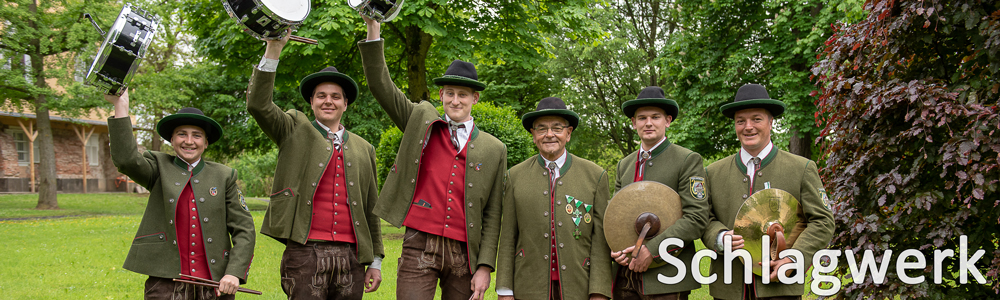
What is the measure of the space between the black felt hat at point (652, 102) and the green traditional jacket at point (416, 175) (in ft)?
3.28

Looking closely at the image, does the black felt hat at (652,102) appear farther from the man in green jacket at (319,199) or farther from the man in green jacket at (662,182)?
the man in green jacket at (319,199)

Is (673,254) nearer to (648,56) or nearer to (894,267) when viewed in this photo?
(894,267)

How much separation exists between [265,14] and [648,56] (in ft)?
82.7

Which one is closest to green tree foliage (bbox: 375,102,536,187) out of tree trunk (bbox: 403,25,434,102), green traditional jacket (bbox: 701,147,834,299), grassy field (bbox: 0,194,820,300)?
tree trunk (bbox: 403,25,434,102)

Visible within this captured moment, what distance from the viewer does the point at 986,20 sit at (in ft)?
12.1

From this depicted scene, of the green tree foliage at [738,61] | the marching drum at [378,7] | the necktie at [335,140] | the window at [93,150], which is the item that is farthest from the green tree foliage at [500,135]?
the window at [93,150]

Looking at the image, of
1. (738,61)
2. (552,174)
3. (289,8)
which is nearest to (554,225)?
(552,174)

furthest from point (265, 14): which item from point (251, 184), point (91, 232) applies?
point (251, 184)

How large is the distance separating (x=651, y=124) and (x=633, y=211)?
0.69 metres

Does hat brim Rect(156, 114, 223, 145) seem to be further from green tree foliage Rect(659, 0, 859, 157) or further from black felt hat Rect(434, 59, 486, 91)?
green tree foliage Rect(659, 0, 859, 157)

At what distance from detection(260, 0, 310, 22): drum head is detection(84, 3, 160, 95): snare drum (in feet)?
2.68

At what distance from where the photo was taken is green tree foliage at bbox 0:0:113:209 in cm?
2002

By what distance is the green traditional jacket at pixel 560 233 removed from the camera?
3.94 meters

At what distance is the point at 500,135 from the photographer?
11578mm
